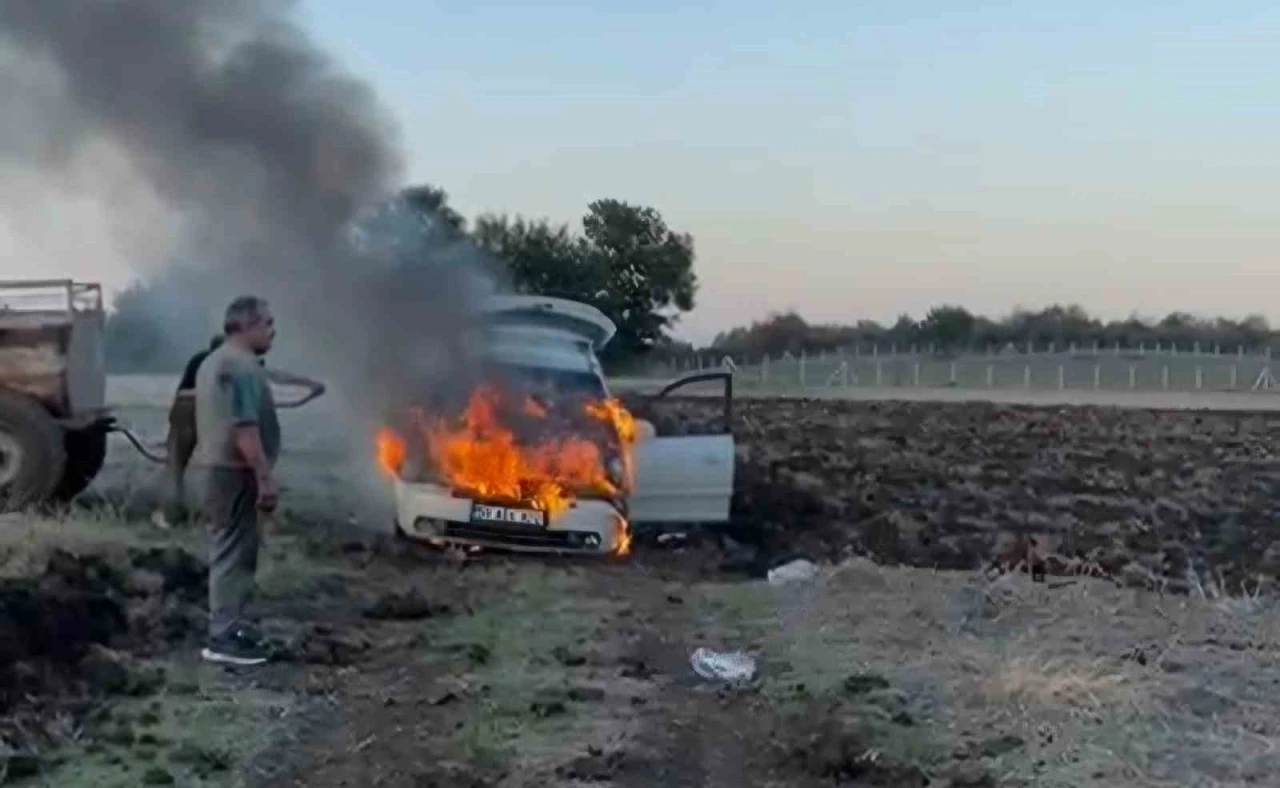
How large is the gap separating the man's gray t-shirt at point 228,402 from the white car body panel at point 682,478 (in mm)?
5026

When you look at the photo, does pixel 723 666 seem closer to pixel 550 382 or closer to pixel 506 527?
pixel 506 527

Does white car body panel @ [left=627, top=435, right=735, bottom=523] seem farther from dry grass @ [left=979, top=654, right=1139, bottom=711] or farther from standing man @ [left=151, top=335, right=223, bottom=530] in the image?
dry grass @ [left=979, top=654, right=1139, bottom=711]

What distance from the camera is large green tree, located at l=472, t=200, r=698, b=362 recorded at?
75.5ft

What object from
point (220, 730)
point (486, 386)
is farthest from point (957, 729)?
point (486, 386)

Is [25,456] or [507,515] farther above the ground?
[25,456]

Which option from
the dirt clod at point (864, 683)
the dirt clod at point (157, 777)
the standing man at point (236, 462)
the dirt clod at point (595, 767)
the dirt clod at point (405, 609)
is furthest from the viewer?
the dirt clod at point (405, 609)

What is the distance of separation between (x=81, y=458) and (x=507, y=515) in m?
4.36

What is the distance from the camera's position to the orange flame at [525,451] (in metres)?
12.2

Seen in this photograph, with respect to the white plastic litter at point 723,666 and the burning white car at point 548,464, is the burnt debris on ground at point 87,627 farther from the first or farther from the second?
the white plastic litter at point 723,666

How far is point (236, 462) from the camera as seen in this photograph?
8.27 metres

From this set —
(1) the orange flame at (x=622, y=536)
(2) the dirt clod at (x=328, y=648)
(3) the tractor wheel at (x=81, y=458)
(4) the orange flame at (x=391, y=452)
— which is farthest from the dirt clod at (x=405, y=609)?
(3) the tractor wheel at (x=81, y=458)

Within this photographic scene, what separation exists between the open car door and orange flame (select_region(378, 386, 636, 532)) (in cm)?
28

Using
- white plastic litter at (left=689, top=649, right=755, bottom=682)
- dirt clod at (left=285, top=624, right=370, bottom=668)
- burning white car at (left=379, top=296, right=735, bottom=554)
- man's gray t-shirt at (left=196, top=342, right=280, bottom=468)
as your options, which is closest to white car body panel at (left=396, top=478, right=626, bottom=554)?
burning white car at (left=379, top=296, right=735, bottom=554)

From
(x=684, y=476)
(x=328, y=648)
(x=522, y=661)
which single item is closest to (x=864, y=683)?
(x=522, y=661)
